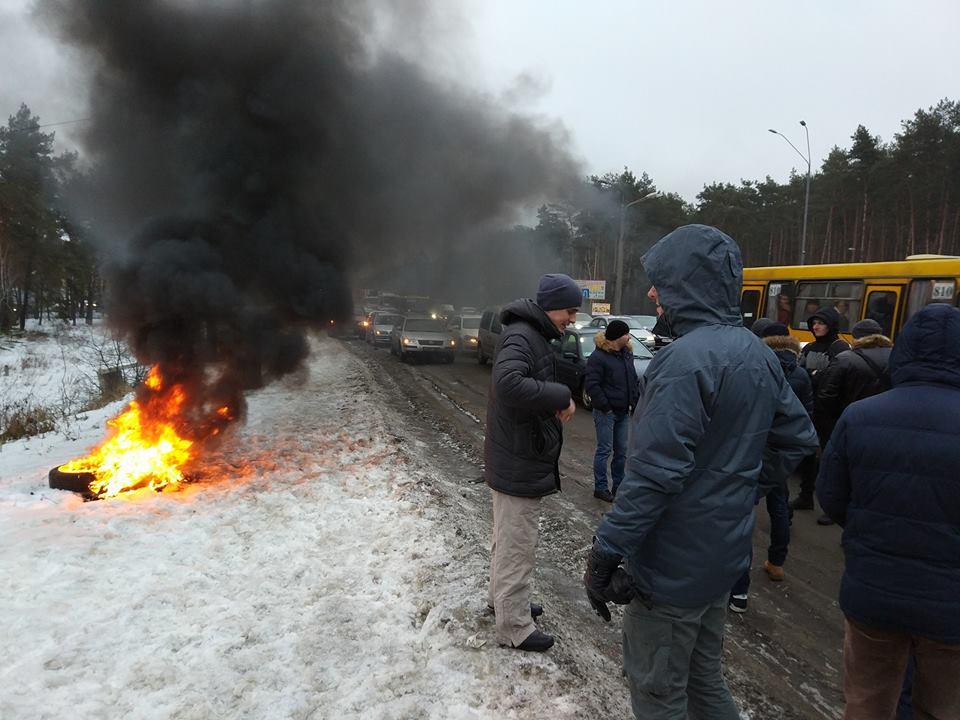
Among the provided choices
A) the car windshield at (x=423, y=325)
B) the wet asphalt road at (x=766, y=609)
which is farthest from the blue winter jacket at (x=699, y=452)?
the car windshield at (x=423, y=325)

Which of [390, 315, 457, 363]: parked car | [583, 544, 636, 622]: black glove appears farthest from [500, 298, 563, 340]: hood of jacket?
[390, 315, 457, 363]: parked car

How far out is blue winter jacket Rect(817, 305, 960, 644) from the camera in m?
1.92

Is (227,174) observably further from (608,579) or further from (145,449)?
(608,579)

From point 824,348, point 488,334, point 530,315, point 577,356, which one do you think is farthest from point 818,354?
point 488,334

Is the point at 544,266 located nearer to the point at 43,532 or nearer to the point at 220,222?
the point at 220,222

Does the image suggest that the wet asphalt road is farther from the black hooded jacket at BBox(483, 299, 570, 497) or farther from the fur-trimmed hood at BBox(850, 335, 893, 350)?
the fur-trimmed hood at BBox(850, 335, 893, 350)

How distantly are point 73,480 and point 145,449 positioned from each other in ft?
2.69

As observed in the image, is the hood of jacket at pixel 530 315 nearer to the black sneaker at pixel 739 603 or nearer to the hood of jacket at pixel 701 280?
the hood of jacket at pixel 701 280

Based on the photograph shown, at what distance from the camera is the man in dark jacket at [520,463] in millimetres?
3082

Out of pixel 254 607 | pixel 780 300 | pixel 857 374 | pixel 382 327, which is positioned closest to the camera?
pixel 254 607

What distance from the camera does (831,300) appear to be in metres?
11.5

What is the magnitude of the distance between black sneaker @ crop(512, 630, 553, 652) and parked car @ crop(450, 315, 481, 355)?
1757 cm

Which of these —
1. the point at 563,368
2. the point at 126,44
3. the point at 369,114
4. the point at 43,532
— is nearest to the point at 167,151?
the point at 126,44

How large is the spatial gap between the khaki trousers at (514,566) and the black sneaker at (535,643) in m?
0.03
